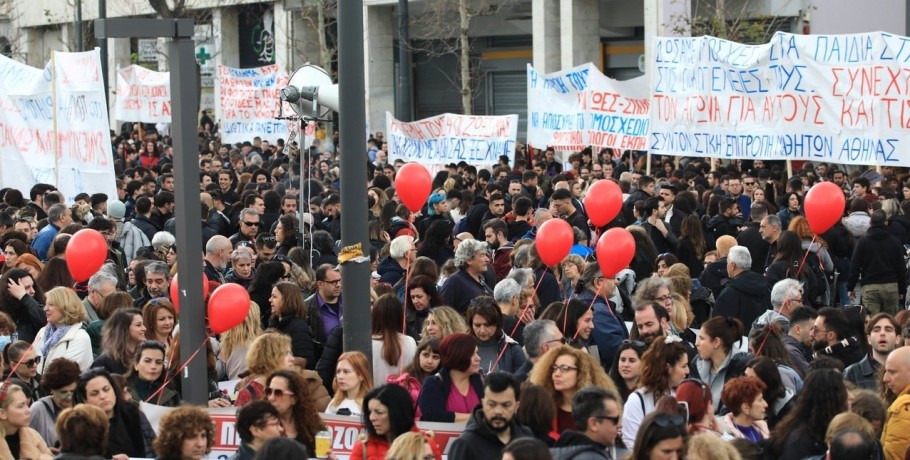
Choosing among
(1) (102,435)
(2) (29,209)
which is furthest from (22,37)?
(1) (102,435)

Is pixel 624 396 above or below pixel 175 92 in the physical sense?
below

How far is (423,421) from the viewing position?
7.54 m

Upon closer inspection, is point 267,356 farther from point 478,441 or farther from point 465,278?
point 465,278

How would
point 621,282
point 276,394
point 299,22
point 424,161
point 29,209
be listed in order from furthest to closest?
point 299,22 → point 424,161 → point 29,209 → point 621,282 → point 276,394

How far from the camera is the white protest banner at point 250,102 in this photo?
27438 mm

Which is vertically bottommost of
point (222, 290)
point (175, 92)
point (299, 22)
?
point (222, 290)

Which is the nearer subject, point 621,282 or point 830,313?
point 830,313

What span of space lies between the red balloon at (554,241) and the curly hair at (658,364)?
332 cm

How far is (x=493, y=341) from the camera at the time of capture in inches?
345

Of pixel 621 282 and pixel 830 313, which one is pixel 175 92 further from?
pixel 621 282

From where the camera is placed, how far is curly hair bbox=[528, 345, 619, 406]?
Answer: 7324 millimetres

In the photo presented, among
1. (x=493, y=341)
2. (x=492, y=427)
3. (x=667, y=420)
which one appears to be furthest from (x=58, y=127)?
(x=667, y=420)

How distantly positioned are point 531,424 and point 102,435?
192 cm

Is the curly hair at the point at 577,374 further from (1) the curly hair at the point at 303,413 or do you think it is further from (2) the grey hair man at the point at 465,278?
(2) the grey hair man at the point at 465,278
